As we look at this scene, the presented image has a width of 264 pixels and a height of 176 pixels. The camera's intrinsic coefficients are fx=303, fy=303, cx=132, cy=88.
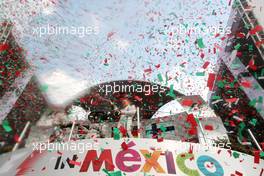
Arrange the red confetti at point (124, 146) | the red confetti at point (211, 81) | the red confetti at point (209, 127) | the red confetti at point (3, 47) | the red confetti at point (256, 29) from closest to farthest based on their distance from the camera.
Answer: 1. the red confetti at point (124, 146)
2. the red confetti at point (256, 29)
3. the red confetti at point (3, 47)
4. the red confetti at point (209, 127)
5. the red confetti at point (211, 81)

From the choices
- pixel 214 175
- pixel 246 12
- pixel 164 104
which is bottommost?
pixel 214 175

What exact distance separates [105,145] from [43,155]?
682 millimetres

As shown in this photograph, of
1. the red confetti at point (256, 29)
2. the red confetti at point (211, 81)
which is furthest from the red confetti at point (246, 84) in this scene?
the red confetti at point (256, 29)

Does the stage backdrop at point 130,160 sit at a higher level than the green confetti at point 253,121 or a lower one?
lower

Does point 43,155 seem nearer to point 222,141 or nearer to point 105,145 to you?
point 105,145

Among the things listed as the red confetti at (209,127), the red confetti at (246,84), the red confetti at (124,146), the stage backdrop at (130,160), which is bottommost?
the stage backdrop at (130,160)

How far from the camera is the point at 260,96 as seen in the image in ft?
15.3

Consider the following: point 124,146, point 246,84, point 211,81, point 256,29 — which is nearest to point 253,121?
point 246,84

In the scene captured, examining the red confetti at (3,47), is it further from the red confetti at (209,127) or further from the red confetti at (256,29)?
the red confetti at (256,29)

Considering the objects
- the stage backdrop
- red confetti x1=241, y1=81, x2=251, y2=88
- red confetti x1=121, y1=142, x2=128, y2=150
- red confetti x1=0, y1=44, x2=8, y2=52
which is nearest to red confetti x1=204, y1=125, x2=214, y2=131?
red confetti x1=241, y1=81, x2=251, y2=88

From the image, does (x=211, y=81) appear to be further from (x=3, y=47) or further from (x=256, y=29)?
(x=3, y=47)

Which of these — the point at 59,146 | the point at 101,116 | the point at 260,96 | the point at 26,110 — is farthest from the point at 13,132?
the point at 260,96

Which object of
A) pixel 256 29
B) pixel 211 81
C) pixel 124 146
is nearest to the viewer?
pixel 124 146

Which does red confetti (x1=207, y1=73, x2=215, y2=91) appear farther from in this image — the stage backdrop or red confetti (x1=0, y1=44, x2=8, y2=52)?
red confetti (x1=0, y1=44, x2=8, y2=52)
